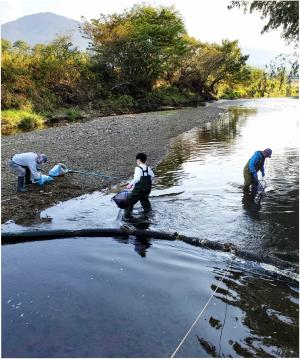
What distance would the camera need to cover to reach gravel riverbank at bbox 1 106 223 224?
10812mm

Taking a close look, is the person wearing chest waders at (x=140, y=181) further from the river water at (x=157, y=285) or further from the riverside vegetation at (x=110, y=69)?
the riverside vegetation at (x=110, y=69)

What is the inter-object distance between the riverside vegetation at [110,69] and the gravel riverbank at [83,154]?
33.1ft

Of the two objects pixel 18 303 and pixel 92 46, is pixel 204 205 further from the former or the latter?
pixel 92 46

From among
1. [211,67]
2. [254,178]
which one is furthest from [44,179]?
[211,67]

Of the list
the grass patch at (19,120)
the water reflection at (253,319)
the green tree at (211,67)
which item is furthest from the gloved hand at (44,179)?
the green tree at (211,67)

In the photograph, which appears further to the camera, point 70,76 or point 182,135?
point 70,76

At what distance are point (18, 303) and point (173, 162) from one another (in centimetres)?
1179

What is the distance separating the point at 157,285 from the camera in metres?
6.53

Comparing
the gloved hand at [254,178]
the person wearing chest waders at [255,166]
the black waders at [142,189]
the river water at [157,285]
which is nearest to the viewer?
the river water at [157,285]

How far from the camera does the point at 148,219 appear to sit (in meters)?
9.66

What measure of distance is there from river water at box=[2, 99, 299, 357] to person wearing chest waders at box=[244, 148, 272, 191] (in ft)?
1.53

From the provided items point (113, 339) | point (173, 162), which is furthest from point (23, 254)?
point (173, 162)

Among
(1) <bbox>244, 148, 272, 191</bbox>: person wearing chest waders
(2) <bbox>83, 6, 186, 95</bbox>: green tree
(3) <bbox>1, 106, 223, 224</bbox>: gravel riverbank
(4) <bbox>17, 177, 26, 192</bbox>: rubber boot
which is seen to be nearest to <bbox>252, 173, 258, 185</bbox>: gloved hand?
(1) <bbox>244, 148, 272, 191</bbox>: person wearing chest waders

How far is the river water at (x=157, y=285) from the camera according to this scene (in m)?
5.07
